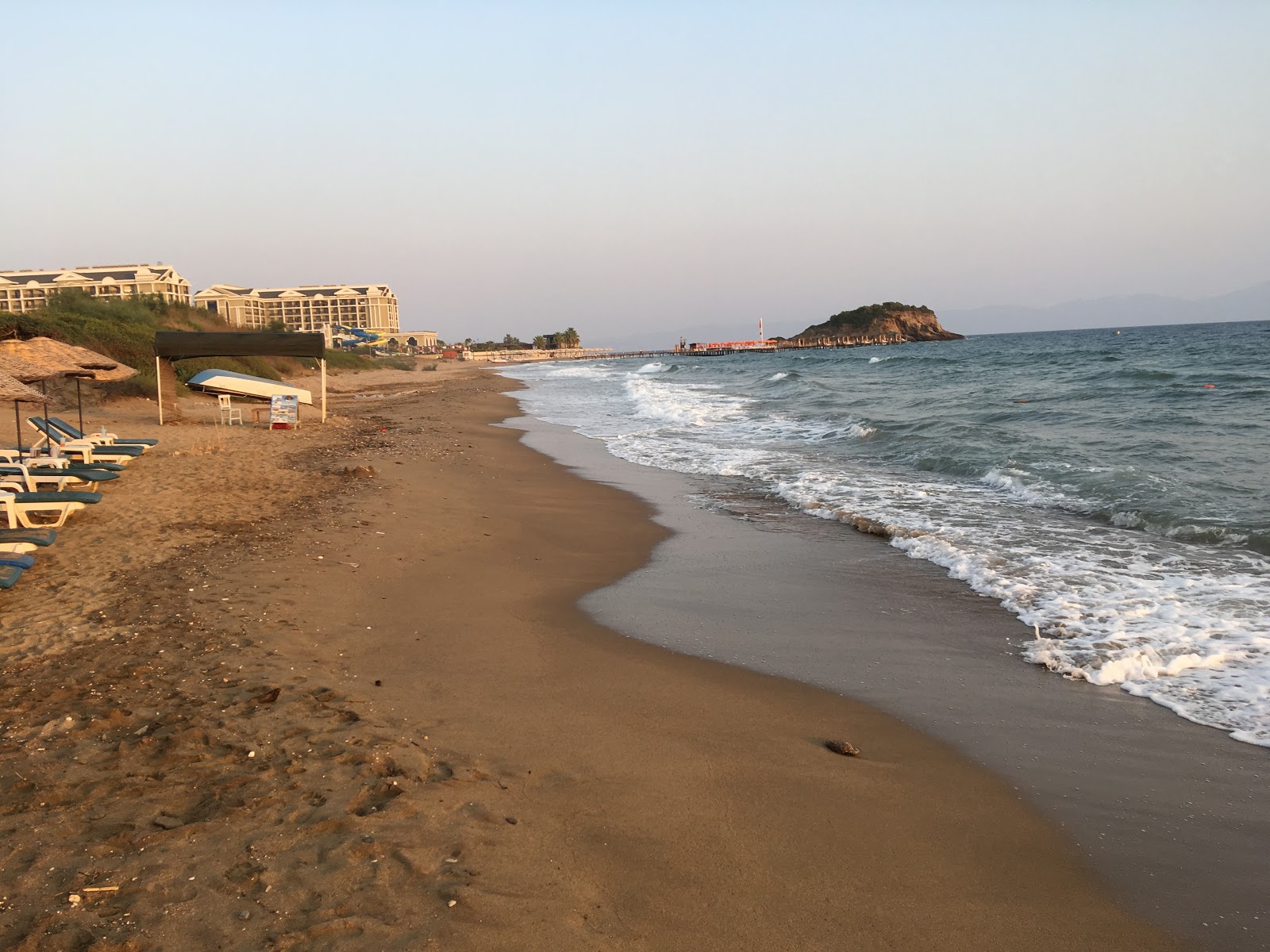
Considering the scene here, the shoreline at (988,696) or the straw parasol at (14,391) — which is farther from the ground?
the straw parasol at (14,391)

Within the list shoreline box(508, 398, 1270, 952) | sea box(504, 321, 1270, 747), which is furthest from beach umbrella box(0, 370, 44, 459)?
sea box(504, 321, 1270, 747)

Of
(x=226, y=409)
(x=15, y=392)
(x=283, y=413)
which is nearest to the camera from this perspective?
(x=15, y=392)

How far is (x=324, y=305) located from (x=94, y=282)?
3339 centimetres

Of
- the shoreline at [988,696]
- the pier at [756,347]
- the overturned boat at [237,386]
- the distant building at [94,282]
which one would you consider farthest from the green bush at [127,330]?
the pier at [756,347]

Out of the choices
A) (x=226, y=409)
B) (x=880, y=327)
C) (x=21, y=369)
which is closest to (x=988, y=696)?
(x=21, y=369)

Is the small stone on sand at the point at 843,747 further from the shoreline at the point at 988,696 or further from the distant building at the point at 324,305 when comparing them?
the distant building at the point at 324,305

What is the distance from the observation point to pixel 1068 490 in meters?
11.4

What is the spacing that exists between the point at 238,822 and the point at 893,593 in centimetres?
540

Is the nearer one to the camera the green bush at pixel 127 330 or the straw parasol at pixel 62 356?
the straw parasol at pixel 62 356

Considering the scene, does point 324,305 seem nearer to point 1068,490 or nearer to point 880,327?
point 880,327

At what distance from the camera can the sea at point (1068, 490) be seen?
5656 millimetres

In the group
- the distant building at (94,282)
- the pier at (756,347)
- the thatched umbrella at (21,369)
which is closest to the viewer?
the thatched umbrella at (21,369)

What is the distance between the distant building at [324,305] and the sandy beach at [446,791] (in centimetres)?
9206

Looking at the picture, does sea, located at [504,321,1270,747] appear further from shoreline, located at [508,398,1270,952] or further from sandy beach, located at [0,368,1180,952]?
sandy beach, located at [0,368,1180,952]
